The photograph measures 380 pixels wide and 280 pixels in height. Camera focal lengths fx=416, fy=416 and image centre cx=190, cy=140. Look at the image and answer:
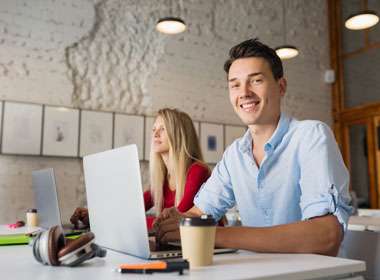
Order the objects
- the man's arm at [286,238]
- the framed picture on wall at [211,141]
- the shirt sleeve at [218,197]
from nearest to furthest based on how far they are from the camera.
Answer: the man's arm at [286,238] → the shirt sleeve at [218,197] → the framed picture on wall at [211,141]

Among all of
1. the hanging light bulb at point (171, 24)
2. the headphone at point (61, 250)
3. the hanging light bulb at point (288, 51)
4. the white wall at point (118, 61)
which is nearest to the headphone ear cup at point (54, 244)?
the headphone at point (61, 250)

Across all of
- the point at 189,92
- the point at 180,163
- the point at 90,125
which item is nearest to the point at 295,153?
the point at 180,163

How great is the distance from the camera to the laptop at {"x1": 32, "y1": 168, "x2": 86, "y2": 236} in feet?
5.75

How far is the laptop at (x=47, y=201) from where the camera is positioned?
175cm

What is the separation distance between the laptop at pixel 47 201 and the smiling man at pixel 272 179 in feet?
2.04

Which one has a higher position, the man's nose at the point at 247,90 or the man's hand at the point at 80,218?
the man's nose at the point at 247,90

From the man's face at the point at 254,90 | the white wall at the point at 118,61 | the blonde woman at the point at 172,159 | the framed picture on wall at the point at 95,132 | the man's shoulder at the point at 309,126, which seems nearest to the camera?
the man's shoulder at the point at 309,126

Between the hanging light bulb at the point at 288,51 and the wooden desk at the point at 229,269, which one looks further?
the hanging light bulb at the point at 288,51

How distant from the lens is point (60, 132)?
420cm

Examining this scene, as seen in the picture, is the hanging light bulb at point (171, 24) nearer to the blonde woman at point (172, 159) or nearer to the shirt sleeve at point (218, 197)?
the blonde woman at point (172, 159)

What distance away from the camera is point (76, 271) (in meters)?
0.81

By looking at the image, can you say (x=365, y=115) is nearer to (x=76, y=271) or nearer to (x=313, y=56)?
(x=313, y=56)

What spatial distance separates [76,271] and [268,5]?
5.68 m

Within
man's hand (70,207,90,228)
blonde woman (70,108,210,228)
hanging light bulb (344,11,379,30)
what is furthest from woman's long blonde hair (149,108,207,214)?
hanging light bulb (344,11,379,30)
